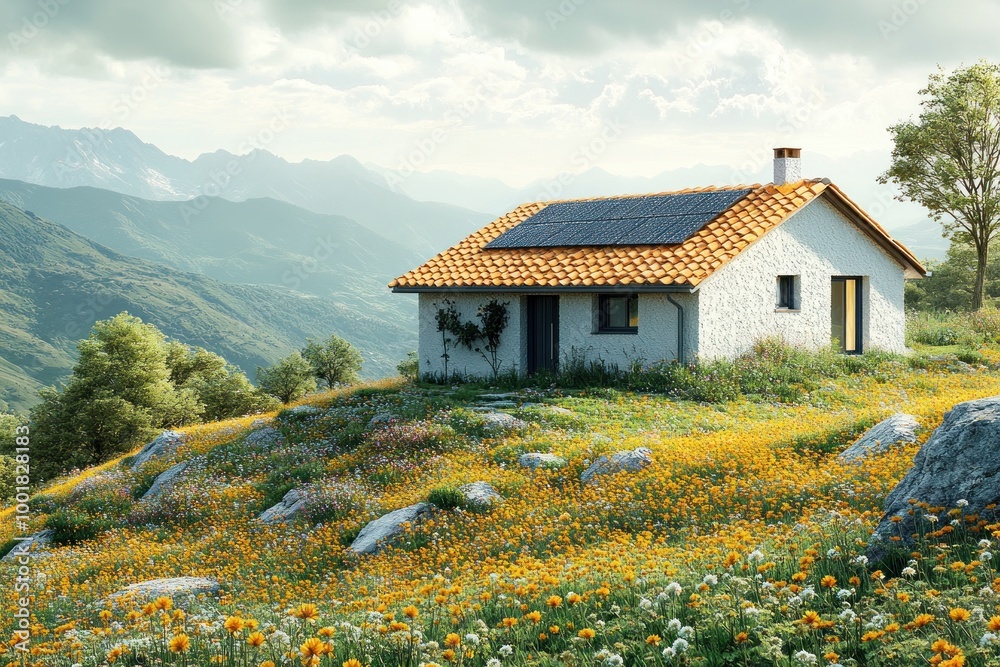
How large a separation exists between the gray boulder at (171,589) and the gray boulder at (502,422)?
6536mm

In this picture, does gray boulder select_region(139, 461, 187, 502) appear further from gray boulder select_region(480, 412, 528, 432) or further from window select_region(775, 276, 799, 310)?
window select_region(775, 276, 799, 310)

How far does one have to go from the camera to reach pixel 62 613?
8727 millimetres

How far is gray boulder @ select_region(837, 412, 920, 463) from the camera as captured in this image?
34.7 ft

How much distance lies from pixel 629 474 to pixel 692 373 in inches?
320

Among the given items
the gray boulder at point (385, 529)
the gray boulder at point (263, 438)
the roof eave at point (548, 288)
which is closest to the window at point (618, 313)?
the roof eave at point (548, 288)

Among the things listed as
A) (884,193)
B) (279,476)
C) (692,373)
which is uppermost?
(884,193)

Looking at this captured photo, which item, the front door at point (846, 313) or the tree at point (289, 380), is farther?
the tree at point (289, 380)

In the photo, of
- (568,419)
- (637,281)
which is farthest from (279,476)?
(637,281)

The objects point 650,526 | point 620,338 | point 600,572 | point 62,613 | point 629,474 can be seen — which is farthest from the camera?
point 620,338

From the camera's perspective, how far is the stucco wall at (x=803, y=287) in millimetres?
20297

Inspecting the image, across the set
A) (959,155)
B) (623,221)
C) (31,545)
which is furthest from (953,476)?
(959,155)

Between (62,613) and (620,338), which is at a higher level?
(620,338)

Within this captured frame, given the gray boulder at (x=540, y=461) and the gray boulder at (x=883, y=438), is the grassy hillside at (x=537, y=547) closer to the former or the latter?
the gray boulder at (x=540, y=461)

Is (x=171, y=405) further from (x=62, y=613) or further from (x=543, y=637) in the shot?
(x=543, y=637)
